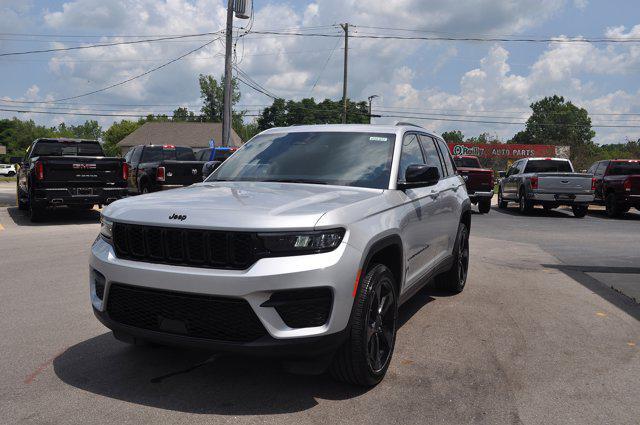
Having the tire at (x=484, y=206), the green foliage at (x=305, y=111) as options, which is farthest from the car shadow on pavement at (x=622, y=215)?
the green foliage at (x=305, y=111)

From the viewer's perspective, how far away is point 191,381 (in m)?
3.93

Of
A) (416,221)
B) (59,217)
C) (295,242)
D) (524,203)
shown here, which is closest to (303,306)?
(295,242)

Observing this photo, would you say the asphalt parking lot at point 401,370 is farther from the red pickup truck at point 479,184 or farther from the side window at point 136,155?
the side window at point 136,155

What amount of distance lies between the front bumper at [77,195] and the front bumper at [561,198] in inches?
491

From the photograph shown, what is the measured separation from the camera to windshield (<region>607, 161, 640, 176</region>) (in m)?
19.6

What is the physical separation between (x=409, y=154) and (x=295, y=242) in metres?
2.20

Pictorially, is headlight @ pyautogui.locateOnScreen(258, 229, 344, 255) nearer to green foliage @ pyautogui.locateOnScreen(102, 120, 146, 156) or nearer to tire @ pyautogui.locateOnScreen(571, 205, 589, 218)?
tire @ pyautogui.locateOnScreen(571, 205, 589, 218)

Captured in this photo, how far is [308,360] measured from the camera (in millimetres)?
3395

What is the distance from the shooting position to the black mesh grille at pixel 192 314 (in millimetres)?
3301

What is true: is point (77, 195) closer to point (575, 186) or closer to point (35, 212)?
point (35, 212)

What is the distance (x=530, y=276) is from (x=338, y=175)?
4.62 meters

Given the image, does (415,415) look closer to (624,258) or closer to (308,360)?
(308,360)

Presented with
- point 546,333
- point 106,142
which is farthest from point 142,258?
point 106,142

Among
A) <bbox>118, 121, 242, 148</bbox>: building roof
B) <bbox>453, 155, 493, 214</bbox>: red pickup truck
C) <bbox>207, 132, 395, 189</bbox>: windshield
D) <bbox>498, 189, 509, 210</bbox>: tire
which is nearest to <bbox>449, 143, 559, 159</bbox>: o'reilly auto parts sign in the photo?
<bbox>498, 189, 509, 210</bbox>: tire
